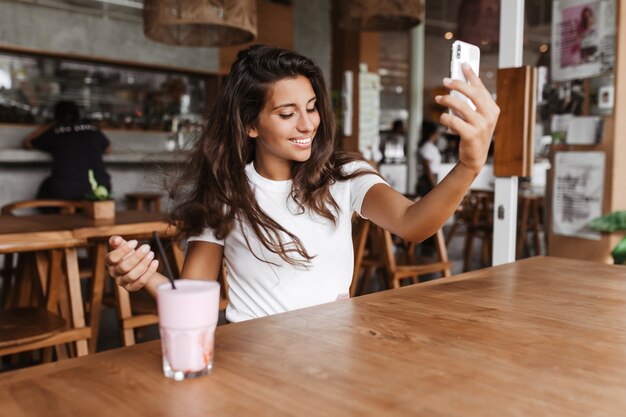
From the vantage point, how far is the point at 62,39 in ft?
18.9

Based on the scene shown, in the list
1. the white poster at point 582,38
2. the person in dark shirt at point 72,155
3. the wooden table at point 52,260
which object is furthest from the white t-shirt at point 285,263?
the person in dark shirt at point 72,155

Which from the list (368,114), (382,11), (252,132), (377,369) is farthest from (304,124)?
(368,114)

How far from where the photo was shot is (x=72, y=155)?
4605mm

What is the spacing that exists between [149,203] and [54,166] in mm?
1647

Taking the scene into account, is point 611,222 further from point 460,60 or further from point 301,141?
point 460,60

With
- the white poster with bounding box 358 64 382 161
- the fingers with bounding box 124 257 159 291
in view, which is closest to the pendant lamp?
the fingers with bounding box 124 257 159 291

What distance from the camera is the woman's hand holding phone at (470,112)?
963 millimetres

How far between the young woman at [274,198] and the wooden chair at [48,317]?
86 centimetres

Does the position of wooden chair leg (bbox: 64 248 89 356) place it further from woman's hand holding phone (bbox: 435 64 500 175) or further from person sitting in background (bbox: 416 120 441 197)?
person sitting in background (bbox: 416 120 441 197)

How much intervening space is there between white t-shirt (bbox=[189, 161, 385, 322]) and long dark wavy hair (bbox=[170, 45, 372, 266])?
0.02 m

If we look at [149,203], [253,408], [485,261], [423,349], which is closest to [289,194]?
[423,349]

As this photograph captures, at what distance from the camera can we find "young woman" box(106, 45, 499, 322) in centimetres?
148

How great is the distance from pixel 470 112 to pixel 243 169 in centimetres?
76

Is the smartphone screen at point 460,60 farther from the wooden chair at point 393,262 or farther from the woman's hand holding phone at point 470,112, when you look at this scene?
the wooden chair at point 393,262
